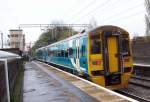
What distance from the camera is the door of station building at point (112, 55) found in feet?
55.6

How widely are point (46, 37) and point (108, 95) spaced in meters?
98.1

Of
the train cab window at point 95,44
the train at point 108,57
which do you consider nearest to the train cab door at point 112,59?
the train at point 108,57

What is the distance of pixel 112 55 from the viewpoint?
17.0 meters

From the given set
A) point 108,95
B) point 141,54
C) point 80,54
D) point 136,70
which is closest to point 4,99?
point 108,95

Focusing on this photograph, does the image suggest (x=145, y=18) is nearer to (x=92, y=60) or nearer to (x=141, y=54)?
(x=141, y=54)

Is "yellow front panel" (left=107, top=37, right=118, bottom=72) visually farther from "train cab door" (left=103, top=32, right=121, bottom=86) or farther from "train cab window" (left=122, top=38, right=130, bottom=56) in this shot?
"train cab window" (left=122, top=38, right=130, bottom=56)

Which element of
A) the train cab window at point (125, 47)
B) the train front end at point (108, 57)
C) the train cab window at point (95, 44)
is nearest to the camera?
the train front end at point (108, 57)

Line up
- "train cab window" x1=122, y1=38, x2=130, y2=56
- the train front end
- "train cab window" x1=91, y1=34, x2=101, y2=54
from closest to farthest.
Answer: the train front end
"train cab window" x1=91, y1=34, x2=101, y2=54
"train cab window" x1=122, y1=38, x2=130, y2=56

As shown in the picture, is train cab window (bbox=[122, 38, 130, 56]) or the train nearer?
the train

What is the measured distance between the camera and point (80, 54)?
19.5m

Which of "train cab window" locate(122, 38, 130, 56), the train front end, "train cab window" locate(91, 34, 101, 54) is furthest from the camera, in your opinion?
"train cab window" locate(122, 38, 130, 56)

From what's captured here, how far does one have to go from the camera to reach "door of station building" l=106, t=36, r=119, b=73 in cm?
1694

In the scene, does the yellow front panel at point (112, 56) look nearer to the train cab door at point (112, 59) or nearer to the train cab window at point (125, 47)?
the train cab door at point (112, 59)

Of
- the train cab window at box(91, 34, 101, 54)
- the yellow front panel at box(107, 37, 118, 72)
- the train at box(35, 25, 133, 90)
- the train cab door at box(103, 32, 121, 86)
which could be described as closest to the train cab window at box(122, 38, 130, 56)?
the train at box(35, 25, 133, 90)
